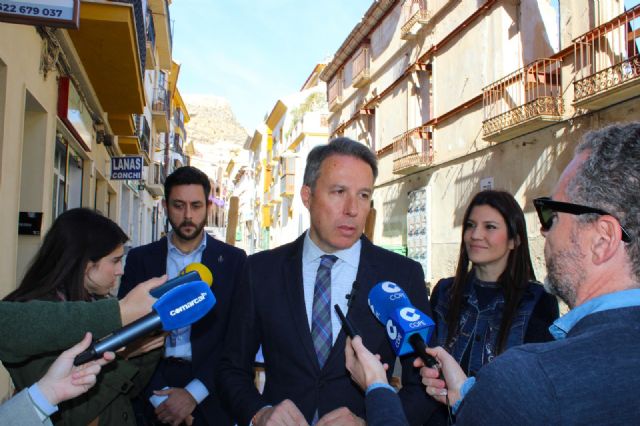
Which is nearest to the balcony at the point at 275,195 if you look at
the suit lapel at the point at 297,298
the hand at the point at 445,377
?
the suit lapel at the point at 297,298

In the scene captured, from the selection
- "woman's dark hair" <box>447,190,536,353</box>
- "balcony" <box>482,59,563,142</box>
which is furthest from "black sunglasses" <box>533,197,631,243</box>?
"balcony" <box>482,59,563,142</box>

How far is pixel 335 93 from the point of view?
2536cm

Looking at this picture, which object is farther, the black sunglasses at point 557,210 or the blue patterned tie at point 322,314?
the blue patterned tie at point 322,314

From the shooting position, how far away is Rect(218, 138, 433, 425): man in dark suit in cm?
240

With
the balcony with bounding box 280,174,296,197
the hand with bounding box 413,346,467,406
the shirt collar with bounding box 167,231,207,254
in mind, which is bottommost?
the hand with bounding box 413,346,467,406

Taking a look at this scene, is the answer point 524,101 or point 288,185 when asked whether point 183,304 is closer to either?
point 524,101

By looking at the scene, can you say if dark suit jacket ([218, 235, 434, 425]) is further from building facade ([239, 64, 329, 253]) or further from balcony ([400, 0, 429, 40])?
building facade ([239, 64, 329, 253])

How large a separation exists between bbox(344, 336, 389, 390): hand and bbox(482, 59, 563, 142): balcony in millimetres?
8618

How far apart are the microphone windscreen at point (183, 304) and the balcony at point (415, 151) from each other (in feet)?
43.3

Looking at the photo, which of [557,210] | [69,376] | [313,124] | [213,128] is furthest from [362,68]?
[213,128]

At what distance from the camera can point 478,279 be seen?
3.50 m

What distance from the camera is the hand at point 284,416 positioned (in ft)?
6.94

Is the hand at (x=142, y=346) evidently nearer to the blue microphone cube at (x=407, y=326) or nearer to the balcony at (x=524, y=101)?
the blue microphone cube at (x=407, y=326)

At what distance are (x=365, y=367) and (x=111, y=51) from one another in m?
7.50
